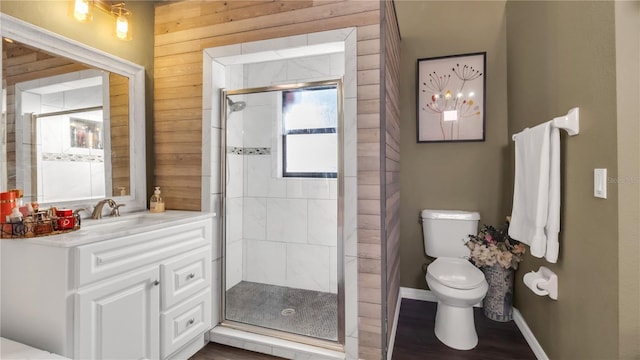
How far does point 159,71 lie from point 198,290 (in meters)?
1.65

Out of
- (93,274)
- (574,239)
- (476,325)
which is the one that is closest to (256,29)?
(93,274)

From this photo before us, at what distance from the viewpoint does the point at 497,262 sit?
235 centimetres

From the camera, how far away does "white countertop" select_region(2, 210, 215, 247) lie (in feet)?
4.28

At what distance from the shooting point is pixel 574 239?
1521 millimetres

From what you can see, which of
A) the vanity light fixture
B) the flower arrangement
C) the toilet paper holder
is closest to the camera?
the toilet paper holder

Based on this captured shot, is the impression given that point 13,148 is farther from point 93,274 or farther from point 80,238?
point 93,274

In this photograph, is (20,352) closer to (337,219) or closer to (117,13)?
(337,219)

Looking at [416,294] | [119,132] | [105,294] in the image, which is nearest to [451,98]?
[416,294]

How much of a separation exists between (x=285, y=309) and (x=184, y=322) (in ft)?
2.38

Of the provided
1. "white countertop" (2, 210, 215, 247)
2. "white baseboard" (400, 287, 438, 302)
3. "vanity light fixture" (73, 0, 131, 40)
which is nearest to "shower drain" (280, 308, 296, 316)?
"white countertop" (2, 210, 215, 247)

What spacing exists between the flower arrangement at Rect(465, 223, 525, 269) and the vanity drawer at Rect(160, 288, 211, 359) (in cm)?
201

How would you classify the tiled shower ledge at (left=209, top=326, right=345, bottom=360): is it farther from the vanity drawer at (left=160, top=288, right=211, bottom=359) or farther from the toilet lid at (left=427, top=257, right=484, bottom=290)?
the toilet lid at (left=427, top=257, right=484, bottom=290)

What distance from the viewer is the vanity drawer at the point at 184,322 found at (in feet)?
5.61

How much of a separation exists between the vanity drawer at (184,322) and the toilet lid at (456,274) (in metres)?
1.58
